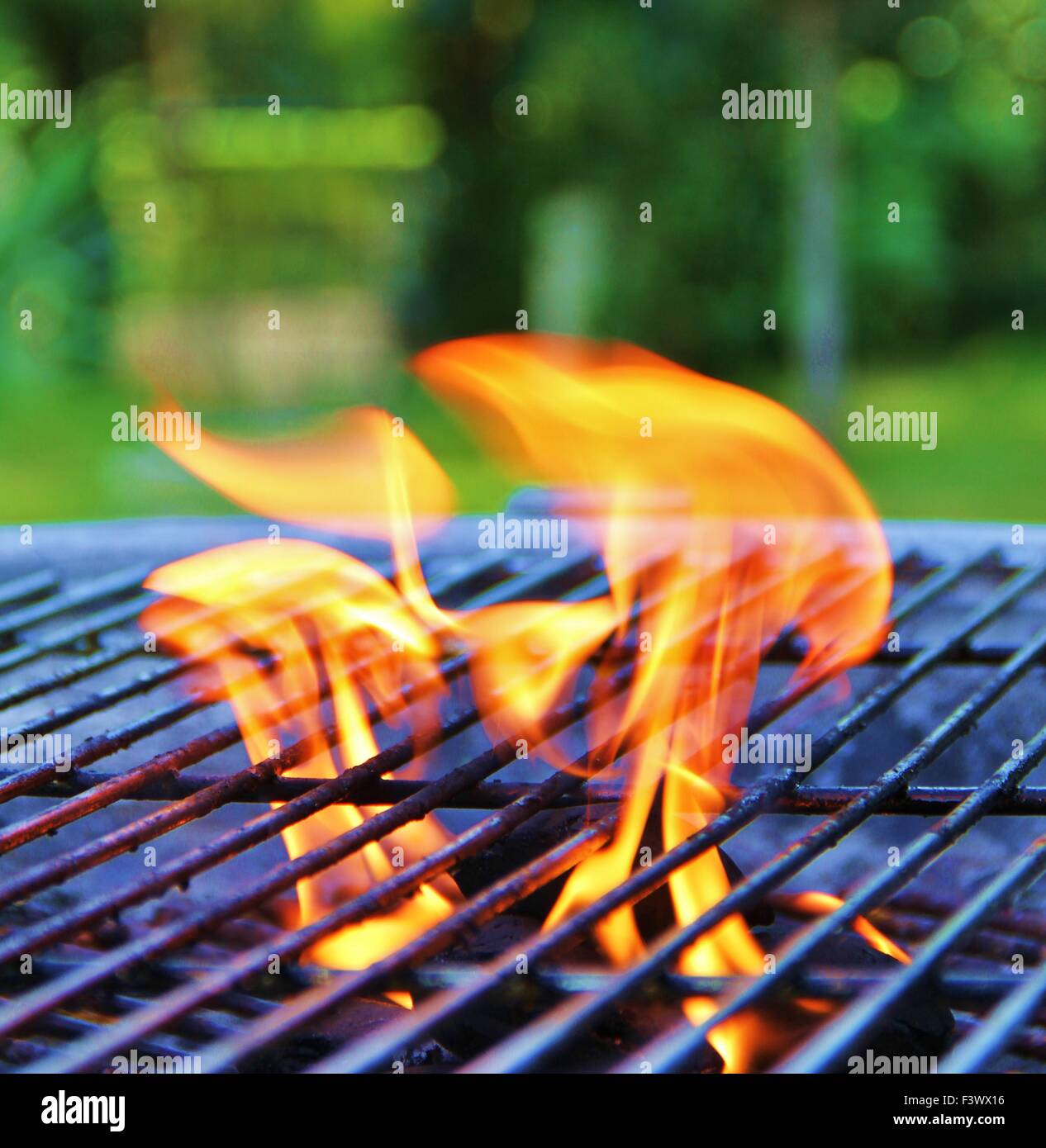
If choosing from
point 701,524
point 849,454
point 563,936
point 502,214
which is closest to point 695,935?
point 563,936

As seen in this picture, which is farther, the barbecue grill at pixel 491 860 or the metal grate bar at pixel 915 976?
the barbecue grill at pixel 491 860

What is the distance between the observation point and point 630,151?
7914 millimetres

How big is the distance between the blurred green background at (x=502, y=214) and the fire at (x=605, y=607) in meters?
3.98

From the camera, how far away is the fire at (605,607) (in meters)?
1.34

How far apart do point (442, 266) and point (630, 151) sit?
1434 mm

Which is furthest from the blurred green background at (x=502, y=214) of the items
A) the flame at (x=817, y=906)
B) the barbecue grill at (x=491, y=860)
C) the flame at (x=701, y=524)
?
the flame at (x=817, y=906)

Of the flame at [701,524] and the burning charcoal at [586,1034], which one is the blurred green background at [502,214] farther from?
the burning charcoal at [586,1034]

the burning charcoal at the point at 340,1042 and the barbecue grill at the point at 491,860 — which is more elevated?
the barbecue grill at the point at 491,860

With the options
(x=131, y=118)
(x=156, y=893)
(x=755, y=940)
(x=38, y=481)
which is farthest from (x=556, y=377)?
(x=131, y=118)

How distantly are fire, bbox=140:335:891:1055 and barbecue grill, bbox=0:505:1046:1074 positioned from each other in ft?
0.14

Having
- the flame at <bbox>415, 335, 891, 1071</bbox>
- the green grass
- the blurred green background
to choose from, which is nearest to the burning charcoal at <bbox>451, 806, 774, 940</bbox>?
the flame at <bbox>415, 335, 891, 1071</bbox>

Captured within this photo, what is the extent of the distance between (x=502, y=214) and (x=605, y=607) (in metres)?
7.26

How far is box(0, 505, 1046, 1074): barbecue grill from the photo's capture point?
1020mm

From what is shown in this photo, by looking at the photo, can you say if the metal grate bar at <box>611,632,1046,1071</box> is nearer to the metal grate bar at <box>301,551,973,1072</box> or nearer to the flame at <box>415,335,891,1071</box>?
the metal grate bar at <box>301,551,973,1072</box>
